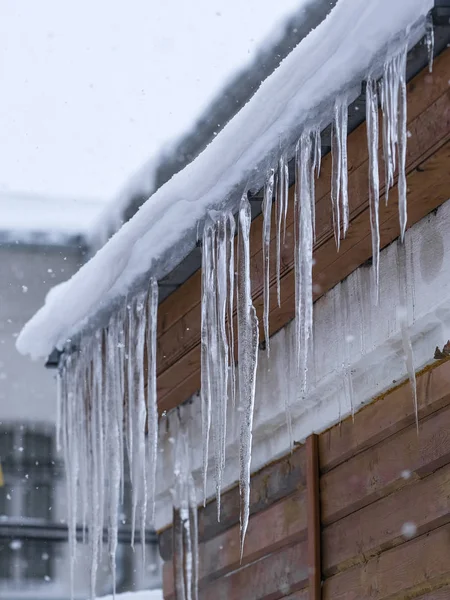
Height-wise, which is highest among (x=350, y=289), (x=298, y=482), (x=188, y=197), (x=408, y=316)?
(x=188, y=197)

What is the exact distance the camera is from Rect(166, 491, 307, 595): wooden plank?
13.2ft

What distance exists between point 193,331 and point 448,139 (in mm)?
1777

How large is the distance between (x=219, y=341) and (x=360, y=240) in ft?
2.74

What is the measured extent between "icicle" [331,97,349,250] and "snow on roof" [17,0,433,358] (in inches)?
1.6

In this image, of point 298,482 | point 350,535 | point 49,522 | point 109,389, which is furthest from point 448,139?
point 49,522

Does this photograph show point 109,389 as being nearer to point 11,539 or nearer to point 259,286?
point 259,286

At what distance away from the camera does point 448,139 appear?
270cm

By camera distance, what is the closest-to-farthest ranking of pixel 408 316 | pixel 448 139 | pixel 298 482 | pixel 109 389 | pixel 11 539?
pixel 448 139 → pixel 408 316 → pixel 298 482 → pixel 109 389 → pixel 11 539

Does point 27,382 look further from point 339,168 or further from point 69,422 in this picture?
point 339,168

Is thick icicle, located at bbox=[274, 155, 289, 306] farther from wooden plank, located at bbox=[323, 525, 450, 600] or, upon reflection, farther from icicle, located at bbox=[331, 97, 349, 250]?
wooden plank, located at bbox=[323, 525, 450, 600]

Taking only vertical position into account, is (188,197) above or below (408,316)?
above

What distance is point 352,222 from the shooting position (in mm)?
3180

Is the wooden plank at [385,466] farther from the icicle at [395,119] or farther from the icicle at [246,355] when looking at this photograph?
the icicle at [395,119]

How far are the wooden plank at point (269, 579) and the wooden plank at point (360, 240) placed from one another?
0.87 meters
